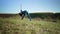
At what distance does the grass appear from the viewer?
1.74 metres

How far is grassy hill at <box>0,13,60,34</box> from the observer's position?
174 centimetres

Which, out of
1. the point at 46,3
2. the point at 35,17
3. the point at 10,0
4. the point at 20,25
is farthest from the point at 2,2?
the point at 46,3

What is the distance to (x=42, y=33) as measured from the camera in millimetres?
1752

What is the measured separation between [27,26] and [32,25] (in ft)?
0.28

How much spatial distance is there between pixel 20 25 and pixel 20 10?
0.83 feet

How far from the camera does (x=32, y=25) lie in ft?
5.87

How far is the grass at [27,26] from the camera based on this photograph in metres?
1.74

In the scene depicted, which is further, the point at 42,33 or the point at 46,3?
the point at 46,3

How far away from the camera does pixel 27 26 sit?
1783mm

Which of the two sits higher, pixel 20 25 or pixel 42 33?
pixel 20 25

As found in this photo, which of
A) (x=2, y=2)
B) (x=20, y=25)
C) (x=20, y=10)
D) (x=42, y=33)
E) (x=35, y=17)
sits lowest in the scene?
(x=42, y=33)

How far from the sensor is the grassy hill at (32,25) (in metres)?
1.74

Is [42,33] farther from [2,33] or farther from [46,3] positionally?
[2,33]

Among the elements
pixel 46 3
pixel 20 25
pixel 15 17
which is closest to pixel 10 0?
pixel 15 17
